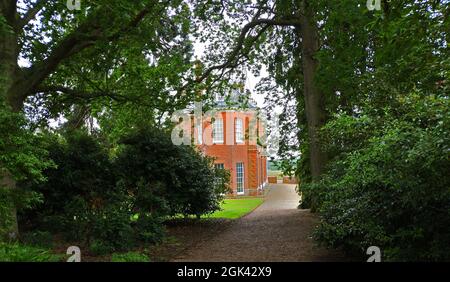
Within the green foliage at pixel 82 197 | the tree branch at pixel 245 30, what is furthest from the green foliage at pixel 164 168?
the tree branch at pixel 245 30

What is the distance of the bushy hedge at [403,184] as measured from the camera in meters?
5.48

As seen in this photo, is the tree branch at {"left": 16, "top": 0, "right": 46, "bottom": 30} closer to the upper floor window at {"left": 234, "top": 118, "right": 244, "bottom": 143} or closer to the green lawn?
the green lawn

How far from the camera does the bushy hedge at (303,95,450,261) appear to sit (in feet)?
18.0

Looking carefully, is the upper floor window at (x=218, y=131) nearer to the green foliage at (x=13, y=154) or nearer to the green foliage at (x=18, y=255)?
the green foliage at (x=13, y=154)

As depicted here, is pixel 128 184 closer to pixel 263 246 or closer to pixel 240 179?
pixel 263 246

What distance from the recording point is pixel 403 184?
19.0ft

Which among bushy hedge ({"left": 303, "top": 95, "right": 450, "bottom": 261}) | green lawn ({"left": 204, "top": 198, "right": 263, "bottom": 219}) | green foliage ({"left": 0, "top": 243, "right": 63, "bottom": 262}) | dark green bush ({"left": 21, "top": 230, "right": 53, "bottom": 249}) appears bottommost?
green lawn ({"left": 204, "top": 198, "right": 263, "bottom": 219})

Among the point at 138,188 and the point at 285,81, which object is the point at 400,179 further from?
the point at 285,81

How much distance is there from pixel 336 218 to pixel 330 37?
27.6 feet

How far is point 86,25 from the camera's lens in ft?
39.1

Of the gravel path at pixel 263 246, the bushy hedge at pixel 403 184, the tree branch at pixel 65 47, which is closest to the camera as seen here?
the bushy hedge at pixel 403 184

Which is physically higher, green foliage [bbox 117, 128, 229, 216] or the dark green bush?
green foliage [bbox 117, 128, 229, 216]

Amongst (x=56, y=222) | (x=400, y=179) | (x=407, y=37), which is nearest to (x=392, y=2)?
(x=407, y=37)

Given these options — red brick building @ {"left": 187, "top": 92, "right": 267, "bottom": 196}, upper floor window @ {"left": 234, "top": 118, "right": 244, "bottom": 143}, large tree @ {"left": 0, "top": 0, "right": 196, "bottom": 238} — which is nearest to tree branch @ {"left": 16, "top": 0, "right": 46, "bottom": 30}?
large tree @ {"left": 0, "top": 0, "right": 196, "bottom": 238}
